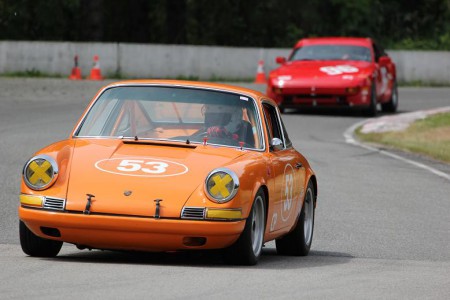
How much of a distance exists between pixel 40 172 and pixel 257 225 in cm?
139

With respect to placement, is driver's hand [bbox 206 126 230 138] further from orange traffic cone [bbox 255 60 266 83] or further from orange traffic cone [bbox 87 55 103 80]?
orange traffic cone [bbox 255 60 266 83]

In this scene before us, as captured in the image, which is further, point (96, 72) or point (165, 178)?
point (96, 72)

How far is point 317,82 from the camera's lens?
1007 inches

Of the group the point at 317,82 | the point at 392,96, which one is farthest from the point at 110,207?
the point at 392,96

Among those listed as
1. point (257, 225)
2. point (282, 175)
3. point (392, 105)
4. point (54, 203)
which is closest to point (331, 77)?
point (392, 105)

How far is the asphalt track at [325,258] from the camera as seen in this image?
7137 millimetres

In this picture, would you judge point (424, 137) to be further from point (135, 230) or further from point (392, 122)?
point (135, 230)

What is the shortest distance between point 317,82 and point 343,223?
13934mm

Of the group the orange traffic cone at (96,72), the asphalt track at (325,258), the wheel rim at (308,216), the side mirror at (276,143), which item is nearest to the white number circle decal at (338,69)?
the asphalt track at (325,258)

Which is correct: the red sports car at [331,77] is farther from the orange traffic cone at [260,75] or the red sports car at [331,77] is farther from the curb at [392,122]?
the orange traffic cone at [260,75]

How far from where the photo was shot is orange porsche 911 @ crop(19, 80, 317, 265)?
8.08m

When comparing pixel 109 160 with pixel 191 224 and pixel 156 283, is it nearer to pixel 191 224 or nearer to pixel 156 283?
pixel 191 224

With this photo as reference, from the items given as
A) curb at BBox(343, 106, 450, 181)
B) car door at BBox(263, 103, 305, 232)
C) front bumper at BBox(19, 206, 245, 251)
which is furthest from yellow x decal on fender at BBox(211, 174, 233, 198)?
curb at BBox(343, 106, 450, 181)

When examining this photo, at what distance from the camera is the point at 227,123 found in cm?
→ 920
